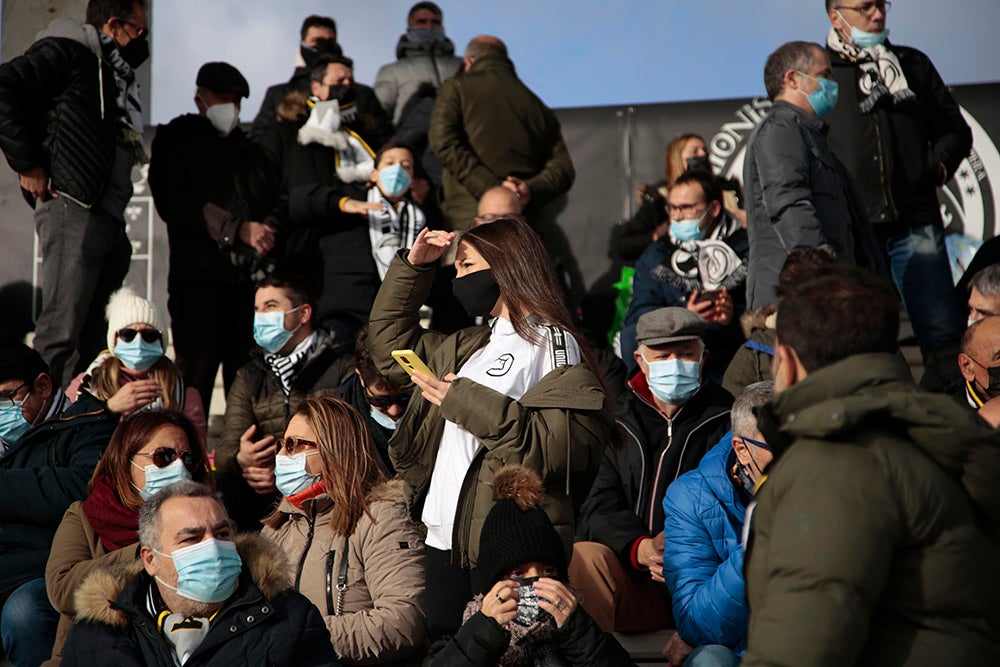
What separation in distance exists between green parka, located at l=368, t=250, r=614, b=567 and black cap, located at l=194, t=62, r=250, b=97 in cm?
406

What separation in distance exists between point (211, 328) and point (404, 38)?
122 inches

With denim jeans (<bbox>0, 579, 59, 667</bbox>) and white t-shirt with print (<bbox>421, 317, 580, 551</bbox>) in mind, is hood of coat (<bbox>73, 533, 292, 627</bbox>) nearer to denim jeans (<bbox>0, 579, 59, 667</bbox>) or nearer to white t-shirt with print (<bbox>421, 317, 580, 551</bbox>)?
white t-shirt with print (<bbox>421, 317, 580, 551</bbox>)

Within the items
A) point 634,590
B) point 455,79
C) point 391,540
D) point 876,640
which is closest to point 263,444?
point 391,540

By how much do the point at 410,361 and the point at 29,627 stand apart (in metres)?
1.91

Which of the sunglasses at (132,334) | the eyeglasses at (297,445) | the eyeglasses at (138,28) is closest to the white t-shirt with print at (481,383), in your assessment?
the eyeglasses at (297,445)

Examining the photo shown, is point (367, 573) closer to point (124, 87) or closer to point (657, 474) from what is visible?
point (657, 474)

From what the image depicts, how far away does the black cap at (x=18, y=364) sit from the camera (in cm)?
625

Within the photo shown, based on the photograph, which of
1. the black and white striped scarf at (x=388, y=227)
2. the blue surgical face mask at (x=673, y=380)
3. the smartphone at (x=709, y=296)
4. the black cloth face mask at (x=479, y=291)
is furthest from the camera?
the black and white striped scarf at (x=388, y=227)

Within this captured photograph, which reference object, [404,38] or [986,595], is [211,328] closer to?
[404,38]

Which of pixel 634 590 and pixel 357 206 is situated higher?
Answer: pixel 357 206

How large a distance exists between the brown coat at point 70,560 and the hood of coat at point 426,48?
541cm

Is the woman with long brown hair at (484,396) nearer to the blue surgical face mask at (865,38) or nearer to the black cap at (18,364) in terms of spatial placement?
the black cap at (18,364)

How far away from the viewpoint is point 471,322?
28.2 feet

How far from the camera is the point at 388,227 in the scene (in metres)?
8.02
